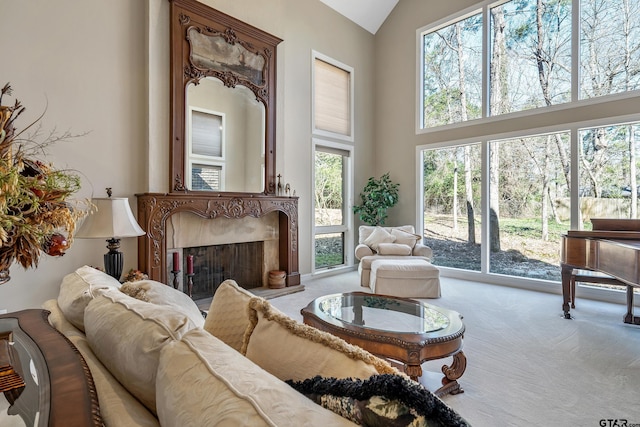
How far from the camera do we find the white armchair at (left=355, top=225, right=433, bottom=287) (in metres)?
4.70

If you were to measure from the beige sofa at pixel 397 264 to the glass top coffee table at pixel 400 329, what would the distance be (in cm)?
133

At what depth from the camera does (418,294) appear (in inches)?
164

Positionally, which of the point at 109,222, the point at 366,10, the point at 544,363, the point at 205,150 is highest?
the point at 366,10

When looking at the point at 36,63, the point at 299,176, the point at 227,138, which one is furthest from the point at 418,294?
the point at 36,63

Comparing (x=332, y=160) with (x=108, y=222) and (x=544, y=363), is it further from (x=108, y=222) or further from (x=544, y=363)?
(x=544, y=363)

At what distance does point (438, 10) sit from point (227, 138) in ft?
14.0

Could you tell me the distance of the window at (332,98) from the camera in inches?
220

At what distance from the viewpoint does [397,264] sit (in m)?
4.21

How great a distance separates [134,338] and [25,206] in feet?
1.44

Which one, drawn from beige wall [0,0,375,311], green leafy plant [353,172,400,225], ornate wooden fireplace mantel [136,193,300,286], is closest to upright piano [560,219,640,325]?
green leafy plant [353,172,400,225]

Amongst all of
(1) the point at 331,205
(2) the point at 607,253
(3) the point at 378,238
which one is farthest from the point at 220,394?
(1) the point at 331,205

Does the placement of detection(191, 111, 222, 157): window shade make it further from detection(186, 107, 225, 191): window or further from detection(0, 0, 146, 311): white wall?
detection(0, 0, 146, 311): white wall

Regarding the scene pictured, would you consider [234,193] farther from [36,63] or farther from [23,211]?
[23,211]

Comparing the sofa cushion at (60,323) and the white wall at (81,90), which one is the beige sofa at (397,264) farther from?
the sofa cushion at (60,323)
